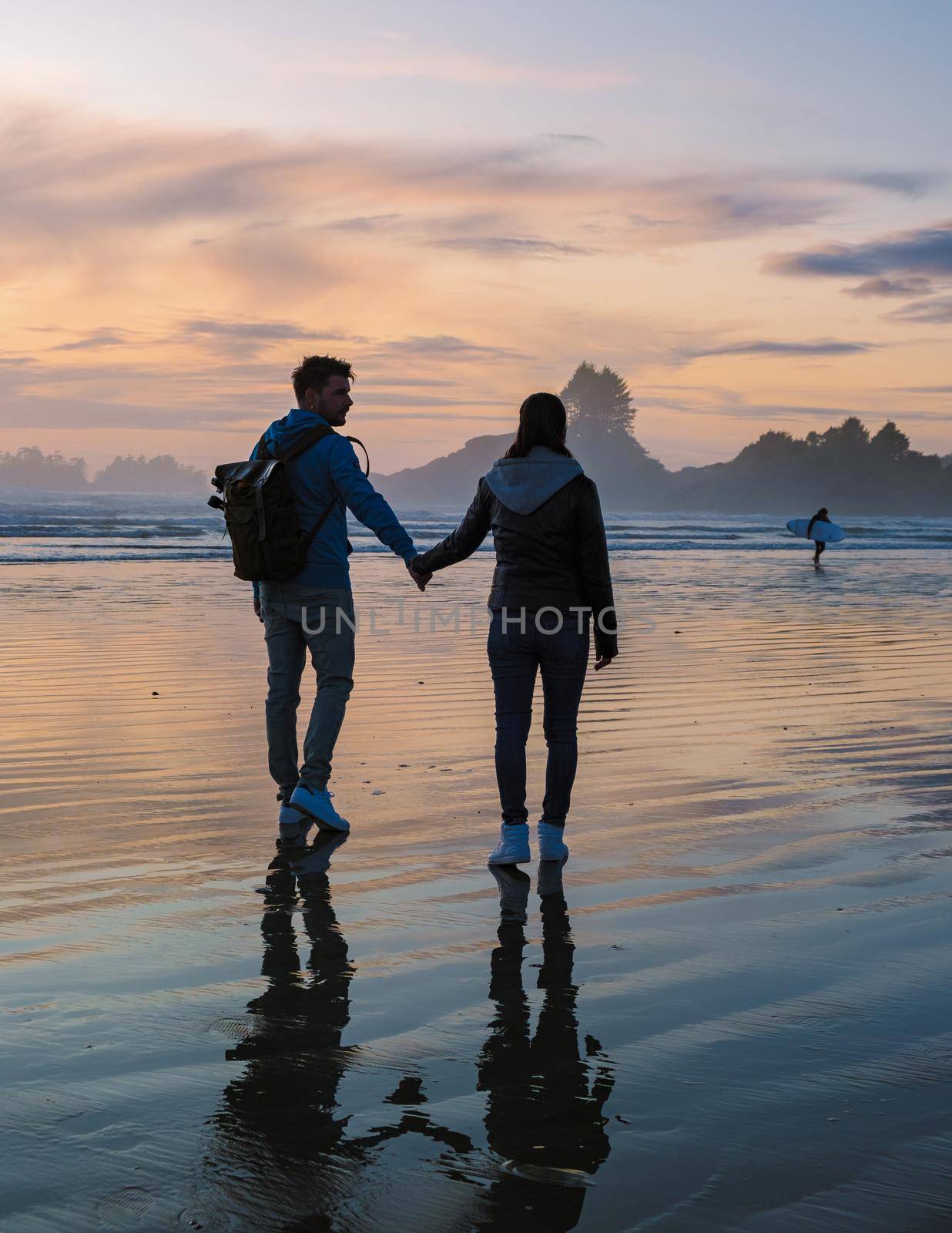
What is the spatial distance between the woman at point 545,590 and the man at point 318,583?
1.99 ft

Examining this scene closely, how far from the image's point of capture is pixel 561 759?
5.07 metres

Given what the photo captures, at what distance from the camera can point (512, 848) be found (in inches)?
186

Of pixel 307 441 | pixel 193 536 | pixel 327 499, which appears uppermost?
pixel 307 441

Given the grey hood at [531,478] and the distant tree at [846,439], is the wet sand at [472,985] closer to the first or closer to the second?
the grey hood at [531,478]

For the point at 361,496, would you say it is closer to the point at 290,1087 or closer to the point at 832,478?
the point at 290,1087

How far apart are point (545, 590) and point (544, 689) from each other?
1.33 feet

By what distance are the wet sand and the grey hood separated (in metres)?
1.40

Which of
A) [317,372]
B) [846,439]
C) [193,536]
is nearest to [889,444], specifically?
[846,439]

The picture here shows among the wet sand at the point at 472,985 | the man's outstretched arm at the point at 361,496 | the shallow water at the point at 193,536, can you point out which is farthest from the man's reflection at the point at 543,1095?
the shallow water at the point at 193,536

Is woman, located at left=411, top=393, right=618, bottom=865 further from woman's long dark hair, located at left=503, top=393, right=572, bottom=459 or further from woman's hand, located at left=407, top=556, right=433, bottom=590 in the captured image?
woman's hand, located at left=407, top=556, right=433, bottom=590

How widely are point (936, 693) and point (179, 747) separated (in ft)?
18.3

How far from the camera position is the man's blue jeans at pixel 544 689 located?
5.05 meters

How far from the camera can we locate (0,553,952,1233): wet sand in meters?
2.35

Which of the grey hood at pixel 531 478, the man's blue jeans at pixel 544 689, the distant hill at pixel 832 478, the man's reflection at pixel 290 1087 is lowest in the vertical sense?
the man's reflection at pixel 290 1087
